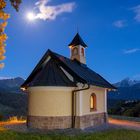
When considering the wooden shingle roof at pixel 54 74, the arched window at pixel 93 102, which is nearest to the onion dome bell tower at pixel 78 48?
the arched window at pixel 93 102

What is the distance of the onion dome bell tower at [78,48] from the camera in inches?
953

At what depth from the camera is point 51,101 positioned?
1820 cm

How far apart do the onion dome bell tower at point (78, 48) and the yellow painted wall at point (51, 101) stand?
6.17 metres

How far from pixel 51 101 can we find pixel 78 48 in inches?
290

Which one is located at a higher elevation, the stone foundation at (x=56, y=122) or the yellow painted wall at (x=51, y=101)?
the yellow painted wall at (x=51, y=101)

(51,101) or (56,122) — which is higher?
(51,101)

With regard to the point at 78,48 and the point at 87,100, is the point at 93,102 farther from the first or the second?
the point at 78,48

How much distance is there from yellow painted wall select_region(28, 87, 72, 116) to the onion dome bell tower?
20.2ft

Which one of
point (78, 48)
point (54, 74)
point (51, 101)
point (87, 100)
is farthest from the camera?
point (78, 48)

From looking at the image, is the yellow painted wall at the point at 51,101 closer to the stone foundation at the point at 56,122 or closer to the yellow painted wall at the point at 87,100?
the stone foundation at the point at 56,122

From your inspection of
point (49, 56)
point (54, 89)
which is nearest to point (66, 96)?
point (54, 89)

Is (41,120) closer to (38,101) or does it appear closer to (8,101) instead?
(38,101)

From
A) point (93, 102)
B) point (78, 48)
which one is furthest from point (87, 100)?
point (78, 48)

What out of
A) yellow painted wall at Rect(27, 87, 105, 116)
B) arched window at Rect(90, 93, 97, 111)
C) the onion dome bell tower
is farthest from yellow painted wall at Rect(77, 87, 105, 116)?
the onion dome bell tower
